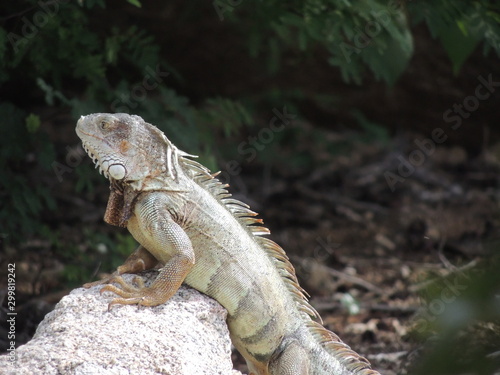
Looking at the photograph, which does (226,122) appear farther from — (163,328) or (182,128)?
(163,328)

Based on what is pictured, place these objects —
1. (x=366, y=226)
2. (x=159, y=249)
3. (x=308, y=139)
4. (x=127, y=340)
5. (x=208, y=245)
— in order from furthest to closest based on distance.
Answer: (x=308, y=139) → (x=366, y=226) → (x=208, y=245) → (x=159, y=249) → (x=127, y=340)

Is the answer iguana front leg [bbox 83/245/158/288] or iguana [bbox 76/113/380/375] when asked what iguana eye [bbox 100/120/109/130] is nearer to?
iguana [bbox 76/113/380/375]

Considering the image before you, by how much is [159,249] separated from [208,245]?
313 millimetres

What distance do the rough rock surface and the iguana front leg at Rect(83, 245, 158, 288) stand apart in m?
0.09

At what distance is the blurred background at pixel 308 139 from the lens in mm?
5949

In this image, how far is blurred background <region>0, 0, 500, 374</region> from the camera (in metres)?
5.95

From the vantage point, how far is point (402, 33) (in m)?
6.61

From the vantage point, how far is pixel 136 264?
14.0ft

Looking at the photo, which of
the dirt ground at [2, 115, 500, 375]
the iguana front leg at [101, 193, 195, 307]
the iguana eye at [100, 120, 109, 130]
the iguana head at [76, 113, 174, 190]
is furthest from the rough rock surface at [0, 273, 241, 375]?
the dirt ground at [2, 115, 500, 375]

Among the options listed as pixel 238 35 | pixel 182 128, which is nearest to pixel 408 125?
pixel 238 35

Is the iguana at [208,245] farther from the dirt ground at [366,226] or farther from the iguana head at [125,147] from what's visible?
the dirt ground at [366,226]

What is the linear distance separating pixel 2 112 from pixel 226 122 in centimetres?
221

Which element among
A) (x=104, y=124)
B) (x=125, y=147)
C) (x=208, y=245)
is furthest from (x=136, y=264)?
(x=104, y=124)

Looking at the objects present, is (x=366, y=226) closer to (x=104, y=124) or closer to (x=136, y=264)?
(x=136, y=264)
